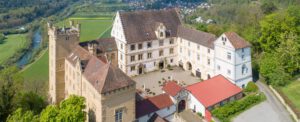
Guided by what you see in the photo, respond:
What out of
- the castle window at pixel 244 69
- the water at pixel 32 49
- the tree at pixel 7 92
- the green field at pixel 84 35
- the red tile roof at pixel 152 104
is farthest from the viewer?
the water at pixel 32 49

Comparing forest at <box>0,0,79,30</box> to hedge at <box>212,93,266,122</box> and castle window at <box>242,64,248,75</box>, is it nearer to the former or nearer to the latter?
castle window at <box>242,64,248,75</box>

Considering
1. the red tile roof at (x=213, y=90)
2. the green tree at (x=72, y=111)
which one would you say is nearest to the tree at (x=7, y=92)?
the green tree at (x=72, y=111)

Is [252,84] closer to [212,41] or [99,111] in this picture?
[212,41]

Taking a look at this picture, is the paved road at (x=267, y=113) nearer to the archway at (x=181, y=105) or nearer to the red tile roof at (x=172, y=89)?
the archway at (x=181, y=105)

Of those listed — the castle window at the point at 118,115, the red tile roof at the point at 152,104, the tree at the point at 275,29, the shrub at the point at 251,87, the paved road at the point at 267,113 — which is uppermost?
the tree at the point at 275,29

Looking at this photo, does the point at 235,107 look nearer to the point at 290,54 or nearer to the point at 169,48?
the point at 290,54

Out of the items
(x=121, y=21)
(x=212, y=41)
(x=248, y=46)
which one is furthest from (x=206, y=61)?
(x=121, y=21)
